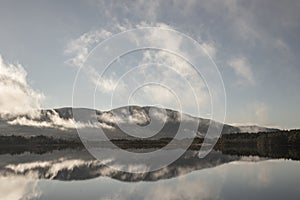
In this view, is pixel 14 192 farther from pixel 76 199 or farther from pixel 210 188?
pixel 210 188

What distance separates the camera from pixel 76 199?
28234mm

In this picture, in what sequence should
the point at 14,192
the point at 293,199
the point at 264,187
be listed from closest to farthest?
1. the point at 293,199
2. the point at 14,192
3. the point at 264,187

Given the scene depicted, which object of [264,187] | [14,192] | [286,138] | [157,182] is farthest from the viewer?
[286,138]

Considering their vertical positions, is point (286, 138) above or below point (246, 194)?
above

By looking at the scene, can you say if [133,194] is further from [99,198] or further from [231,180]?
[231,180]

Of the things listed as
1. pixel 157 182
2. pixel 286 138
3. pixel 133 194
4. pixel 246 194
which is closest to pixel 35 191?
pixel 133 194

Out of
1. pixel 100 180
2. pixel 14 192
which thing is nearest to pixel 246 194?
pixel 100 180

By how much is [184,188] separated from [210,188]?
229 cm

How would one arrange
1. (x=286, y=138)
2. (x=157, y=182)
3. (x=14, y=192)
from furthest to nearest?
(x=286, y=138) → (x=157, y=182) → (x=14, y=192)

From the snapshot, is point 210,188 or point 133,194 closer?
point 133,194

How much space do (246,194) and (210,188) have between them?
14.5ft

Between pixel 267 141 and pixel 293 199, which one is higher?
pixel 267 141

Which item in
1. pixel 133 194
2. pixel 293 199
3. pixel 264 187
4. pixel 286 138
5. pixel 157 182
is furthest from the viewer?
pixel 286 138

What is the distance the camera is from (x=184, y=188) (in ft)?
110
